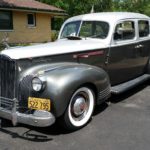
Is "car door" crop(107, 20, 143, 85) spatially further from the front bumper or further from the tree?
the tree

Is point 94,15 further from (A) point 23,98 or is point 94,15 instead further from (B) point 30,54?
(A) point 23,98

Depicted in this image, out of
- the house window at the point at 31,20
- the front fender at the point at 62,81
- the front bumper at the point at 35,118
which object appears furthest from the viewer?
the house window at the point at 31,20

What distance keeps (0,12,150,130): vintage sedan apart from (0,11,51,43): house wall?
561 inches

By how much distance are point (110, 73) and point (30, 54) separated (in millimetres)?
2013

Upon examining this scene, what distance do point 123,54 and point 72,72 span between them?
2074 mm

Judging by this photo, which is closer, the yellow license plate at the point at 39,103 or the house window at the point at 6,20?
the yellow license plate at the point at 39,103

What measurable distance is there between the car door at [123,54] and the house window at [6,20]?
1456 cm

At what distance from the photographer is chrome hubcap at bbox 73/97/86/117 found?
487 cm

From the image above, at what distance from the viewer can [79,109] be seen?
4.94 meters

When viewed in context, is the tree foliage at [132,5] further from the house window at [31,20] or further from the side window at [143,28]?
the side window at [143,28]

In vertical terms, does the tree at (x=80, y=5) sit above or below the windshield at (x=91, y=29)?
above

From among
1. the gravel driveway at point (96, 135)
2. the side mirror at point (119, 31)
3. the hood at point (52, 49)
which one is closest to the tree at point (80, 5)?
the side mirror at point (119, 31)

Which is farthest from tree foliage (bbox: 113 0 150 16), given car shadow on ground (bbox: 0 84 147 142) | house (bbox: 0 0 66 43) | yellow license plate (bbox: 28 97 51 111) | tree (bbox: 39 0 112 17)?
yellow license plate (bbox: 28 97 51 111)

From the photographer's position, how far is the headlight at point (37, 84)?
4398mm
